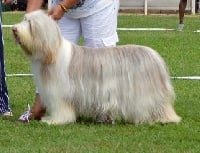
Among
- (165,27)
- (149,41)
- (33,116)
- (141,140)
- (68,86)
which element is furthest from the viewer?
(165,27)

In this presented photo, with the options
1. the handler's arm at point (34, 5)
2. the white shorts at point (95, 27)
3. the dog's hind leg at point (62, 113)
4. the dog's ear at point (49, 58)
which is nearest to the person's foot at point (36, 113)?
the dog's hind leg at point (62, 113)

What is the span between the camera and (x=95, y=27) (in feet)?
23.9

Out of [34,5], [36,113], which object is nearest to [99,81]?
[36,113]

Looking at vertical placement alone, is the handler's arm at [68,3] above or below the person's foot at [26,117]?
above

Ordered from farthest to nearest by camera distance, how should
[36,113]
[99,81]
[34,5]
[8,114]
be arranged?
1. [8,114]
2. [36,113]
3. [34,5]
4. [99,81]

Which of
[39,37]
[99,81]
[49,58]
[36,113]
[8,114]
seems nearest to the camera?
[39,37]

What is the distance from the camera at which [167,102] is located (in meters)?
7.12

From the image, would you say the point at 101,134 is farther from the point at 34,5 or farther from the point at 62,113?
the point at 34,5

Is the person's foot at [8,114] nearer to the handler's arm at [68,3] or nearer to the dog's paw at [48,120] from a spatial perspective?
the dog's paw at [48,120]

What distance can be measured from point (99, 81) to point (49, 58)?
0.56 meters

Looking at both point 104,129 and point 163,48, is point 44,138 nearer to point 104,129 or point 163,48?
point 104,129

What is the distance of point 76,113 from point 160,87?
2.94ft

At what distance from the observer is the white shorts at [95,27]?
7301 millimetres

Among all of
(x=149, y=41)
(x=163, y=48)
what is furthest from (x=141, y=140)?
(x=149, y=41)
